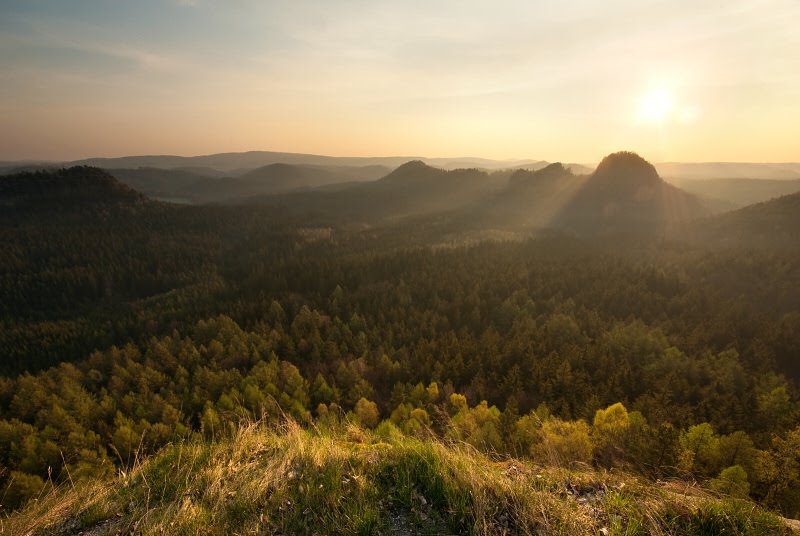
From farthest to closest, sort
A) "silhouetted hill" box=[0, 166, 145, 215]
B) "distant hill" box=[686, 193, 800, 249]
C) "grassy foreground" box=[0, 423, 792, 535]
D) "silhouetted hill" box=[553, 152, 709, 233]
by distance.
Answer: "silhouetted hill" box=[0, 166, 145, 215] < "silhouetted hill" box=[553, 152, 709, 233] < "distant hill" box=[686, 193, 800, 249] < "grassy foreground" box=[0, 423, 792, 535]

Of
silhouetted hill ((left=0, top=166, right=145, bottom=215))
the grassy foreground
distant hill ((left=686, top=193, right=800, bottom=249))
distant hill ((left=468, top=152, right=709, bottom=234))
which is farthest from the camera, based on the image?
silhouetted hill ((left=0, top=166, right=145, bottom=215))

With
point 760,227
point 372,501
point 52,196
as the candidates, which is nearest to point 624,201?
point 760,227

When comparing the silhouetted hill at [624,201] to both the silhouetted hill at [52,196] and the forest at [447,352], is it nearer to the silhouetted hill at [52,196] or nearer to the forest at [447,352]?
the forest at [447,352]

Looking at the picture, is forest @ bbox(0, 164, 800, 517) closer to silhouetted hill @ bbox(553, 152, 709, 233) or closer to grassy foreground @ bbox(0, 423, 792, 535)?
grassy foreground @ bbox(0, 423, 792, 535)

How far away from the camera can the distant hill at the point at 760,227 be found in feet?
316

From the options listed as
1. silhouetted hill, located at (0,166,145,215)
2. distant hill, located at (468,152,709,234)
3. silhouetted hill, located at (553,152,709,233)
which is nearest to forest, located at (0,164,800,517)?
silhouetted hill, located at (553,152,709,233)

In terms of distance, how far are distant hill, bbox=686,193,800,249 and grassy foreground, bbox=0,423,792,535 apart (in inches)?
4714

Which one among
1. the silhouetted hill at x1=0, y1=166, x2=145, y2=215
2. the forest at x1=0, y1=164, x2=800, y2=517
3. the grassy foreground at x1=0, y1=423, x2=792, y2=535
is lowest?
the forest at x1=0, y1=164, x2=800, y2=517

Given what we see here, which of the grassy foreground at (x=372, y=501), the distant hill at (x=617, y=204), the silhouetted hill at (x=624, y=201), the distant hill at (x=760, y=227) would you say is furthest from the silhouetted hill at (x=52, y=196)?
the distant hill at (x=760, y=227)

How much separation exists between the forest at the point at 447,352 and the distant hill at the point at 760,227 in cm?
77

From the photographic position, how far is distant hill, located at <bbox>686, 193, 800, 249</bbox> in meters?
96.5

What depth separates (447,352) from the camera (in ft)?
150

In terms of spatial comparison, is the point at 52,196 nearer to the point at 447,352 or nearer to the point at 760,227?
the point at 447,352

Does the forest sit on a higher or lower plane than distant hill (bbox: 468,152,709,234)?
lower
